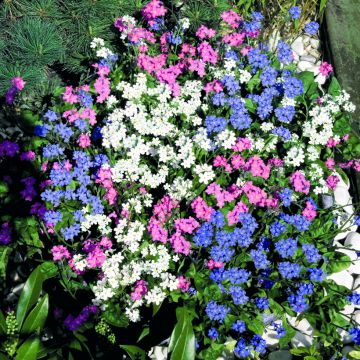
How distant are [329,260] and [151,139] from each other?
1419mm

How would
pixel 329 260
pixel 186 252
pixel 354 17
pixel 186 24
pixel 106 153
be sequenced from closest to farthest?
pixel 186 252
pixel 329 260
pixel 106 153
pixel 186 24
pixel 354 17

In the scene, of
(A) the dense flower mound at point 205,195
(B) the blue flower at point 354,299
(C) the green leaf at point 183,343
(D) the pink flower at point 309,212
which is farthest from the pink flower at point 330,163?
(C) the green leaf at point 183,343

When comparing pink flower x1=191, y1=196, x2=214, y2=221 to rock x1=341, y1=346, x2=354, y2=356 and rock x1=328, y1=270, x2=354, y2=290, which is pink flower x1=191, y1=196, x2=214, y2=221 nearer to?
rock x1=328, y1=270, x2=354, y2=290

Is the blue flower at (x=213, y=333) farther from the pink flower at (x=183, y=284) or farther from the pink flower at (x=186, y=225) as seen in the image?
the pink flower at (x=186, y=225)

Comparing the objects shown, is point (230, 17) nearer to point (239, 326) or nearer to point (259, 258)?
point (259, 258)

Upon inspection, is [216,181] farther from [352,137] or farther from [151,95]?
[352,137]

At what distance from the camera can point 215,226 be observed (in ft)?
10.9

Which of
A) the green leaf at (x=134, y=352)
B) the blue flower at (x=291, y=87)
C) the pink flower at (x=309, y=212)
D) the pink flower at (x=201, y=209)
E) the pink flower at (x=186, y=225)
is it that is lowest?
the green leaf at (x=134, y=352)

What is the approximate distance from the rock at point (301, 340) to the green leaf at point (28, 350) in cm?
164

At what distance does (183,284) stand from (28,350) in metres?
0.97

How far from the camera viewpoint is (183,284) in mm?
3211

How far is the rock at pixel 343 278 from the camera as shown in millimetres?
3752

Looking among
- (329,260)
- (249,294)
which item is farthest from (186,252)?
(329,260)

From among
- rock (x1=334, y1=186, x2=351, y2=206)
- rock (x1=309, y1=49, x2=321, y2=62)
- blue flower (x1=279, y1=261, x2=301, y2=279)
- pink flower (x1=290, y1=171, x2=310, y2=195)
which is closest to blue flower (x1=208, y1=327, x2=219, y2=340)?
blue flower (x1=279, y1=261, x2=301, y2=279)
